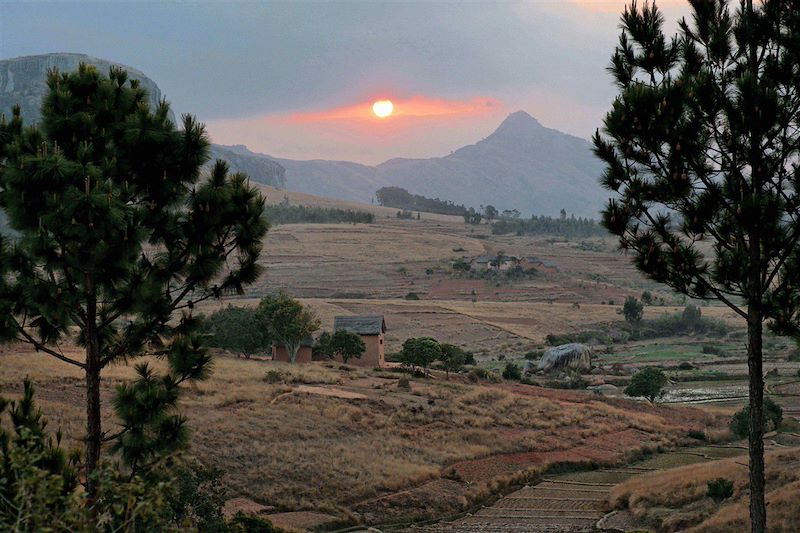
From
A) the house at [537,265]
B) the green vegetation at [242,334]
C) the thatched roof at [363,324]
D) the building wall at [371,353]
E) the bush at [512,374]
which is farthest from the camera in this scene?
the house at [537,265]

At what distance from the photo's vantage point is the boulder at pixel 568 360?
67.3 m

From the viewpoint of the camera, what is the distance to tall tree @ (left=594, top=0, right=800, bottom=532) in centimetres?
→ 1199

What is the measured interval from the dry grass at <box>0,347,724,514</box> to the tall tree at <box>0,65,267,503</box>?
11.8 m

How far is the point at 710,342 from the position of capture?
291 ft

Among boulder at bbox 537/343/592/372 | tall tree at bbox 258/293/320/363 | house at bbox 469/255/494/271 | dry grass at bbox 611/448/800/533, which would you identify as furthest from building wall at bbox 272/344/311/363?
house at bbox 469/255/494/271

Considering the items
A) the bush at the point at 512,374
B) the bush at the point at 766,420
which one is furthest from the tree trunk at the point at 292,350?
the bush at the point at 766,420

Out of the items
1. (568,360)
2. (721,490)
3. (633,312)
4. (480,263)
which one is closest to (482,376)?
(568,360)

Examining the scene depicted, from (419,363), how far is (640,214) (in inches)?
1700

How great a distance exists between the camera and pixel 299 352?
59.3 m

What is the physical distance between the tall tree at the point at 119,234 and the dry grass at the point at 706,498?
14.5 m

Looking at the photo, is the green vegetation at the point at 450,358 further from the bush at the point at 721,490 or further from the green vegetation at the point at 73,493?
the green vegetation at the point at 73,493

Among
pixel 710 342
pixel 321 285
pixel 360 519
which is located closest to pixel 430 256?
pixel 321 285

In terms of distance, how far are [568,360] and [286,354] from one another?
80.6 feet

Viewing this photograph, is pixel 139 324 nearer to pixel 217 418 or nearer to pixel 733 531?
pixel 733 531
